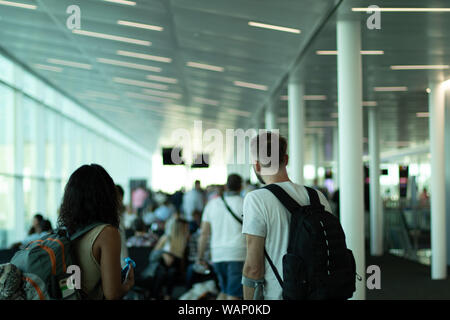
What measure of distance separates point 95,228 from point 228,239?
3.26m

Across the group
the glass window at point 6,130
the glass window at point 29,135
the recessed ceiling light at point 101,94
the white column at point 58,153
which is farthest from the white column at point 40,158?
the glass window at point 6,130

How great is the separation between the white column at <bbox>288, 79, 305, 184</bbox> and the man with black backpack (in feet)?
29.4

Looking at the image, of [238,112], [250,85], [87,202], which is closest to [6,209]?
[250,85]

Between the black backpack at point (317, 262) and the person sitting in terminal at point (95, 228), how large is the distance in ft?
2.60

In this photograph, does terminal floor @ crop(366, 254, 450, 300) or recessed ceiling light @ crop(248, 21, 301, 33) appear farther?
terminal floor @ crop(366, 254, 450, 300)

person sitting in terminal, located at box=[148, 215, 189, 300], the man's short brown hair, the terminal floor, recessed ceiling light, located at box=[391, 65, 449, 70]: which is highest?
recessed ceiling light, located at box=[391, 65, 449, 70]

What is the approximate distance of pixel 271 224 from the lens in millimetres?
2725

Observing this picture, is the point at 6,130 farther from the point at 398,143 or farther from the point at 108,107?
the point at 398,143

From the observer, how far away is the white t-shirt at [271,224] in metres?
2.72

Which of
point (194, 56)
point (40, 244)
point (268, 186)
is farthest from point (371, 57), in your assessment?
point (40, 244)

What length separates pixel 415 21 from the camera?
719 cm

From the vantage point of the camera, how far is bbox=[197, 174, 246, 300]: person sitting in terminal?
5523mm

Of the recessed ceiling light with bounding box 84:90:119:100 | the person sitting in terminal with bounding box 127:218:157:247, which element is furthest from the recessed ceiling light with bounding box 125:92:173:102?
the person sitting in terminal with bounding box 127:218:157:247

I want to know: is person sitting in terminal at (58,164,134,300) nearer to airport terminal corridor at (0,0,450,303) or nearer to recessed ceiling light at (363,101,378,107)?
airport terminal corridor at (0,0,450,303)
